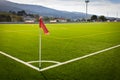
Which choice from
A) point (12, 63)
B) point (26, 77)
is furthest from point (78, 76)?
point (12, 63)

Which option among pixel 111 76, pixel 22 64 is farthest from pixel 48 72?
pixel 111 76

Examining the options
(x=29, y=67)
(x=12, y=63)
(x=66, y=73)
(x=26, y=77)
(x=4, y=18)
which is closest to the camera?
(x=26, y=77)

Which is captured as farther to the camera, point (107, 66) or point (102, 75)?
point (107, 66)

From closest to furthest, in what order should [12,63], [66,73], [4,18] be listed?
1. [66,73]
2. [12,63]
3. [4,18]

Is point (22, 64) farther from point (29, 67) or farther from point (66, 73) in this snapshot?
point (66, 73)

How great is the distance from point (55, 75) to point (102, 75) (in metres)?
1.35

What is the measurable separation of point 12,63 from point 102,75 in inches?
123

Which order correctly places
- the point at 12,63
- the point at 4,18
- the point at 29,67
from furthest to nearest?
the point at 4,18
the point at 12,63
the point at 29,67

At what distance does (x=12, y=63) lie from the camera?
22.9ft

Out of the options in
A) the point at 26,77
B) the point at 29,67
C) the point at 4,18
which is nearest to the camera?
the point at 26,77

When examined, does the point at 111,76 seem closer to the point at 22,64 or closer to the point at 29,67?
the point at 29,67

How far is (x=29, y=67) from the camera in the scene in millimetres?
6461

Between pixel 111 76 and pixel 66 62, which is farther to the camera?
pixel 66 62

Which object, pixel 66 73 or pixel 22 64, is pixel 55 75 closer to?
pixel 66 73
